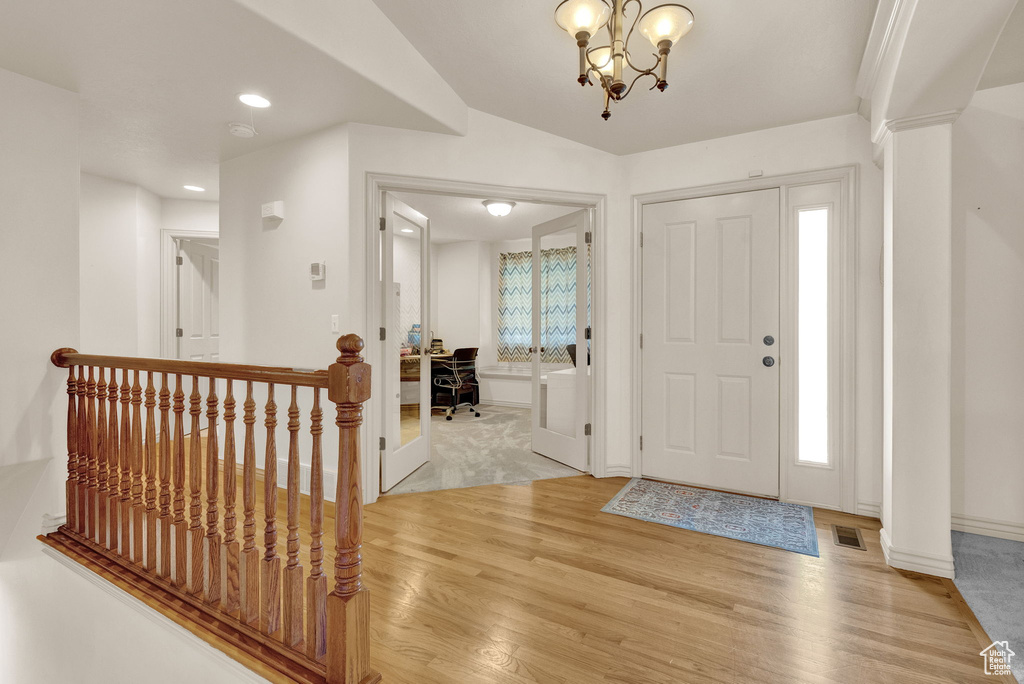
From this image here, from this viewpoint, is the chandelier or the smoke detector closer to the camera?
the chandelier

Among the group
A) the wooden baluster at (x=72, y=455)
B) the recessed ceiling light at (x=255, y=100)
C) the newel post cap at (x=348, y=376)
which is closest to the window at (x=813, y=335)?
the newel post cap at (x=348, y=376)

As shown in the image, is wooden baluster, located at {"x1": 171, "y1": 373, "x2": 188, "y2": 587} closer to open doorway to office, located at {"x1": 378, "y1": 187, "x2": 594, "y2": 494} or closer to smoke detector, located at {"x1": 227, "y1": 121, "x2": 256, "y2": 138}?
open doorway to office, located at {"x1": 378, "y1": 187, "x2": 594, "y2": 494}

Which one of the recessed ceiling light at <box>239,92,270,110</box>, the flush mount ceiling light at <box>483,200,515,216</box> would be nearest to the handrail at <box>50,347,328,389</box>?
the recessed ceiling light at <box>239,92,270,110</box>

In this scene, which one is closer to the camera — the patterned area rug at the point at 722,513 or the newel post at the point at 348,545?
the newel post at the point at 348,545

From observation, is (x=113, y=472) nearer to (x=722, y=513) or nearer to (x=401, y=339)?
(x=401, y=339)

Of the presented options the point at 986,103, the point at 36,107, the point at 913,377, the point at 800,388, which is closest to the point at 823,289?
the point at 800,388

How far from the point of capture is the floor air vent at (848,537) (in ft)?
8.29

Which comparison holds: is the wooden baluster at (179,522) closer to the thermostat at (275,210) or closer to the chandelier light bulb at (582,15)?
the thermostat at (275,210)

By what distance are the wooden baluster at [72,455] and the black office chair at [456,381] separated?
3.75 m

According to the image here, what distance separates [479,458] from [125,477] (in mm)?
2479

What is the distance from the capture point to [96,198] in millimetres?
4227

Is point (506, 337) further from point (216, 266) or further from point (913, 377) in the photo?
point (913, 377)

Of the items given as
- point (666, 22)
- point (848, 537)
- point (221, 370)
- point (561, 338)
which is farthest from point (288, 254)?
point (848, 537)

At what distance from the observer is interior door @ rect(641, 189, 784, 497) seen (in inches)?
127
